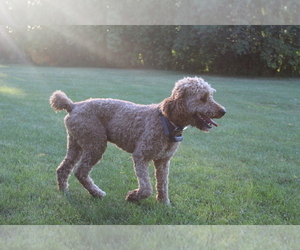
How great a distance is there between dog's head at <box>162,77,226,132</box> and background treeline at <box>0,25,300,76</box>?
2098 centimetres

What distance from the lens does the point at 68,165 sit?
14.5 ft

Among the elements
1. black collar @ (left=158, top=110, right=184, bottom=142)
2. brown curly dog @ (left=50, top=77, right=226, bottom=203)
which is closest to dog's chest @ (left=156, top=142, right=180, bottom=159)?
brown curly dog @ (left=50, top=77, right=226, bottom=203)

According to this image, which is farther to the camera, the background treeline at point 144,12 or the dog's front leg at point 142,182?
the background treeline at point 144,12

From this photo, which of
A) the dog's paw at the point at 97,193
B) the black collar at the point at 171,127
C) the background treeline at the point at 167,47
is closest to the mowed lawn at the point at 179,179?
the dog's paw at the point at 97,193

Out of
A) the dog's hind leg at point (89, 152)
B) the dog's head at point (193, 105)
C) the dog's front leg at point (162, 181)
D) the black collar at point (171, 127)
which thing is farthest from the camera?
the dog's front leg at point (162, 181)

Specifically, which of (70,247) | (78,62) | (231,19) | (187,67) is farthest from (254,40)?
(70,247)

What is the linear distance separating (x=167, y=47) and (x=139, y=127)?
1082 inches

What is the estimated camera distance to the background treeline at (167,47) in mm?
26219

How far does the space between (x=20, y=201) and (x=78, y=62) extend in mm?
31627

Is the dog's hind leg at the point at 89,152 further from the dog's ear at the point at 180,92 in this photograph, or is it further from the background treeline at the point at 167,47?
the background treeline at the point at 167,47

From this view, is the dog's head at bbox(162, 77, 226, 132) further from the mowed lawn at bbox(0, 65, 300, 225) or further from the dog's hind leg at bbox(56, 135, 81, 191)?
the dog's hind leg at bbox(56, 135, 81, 191)

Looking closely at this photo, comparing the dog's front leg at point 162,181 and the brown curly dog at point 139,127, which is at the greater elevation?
the brown curly dog at point 139,127

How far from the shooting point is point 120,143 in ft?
13.9

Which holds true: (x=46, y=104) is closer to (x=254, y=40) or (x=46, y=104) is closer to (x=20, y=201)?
(x=20, y=201)
